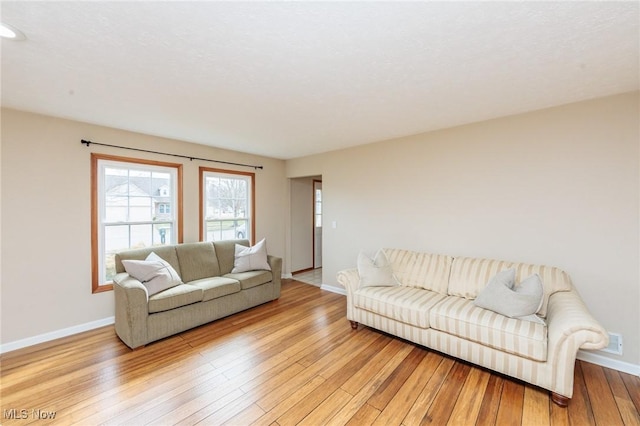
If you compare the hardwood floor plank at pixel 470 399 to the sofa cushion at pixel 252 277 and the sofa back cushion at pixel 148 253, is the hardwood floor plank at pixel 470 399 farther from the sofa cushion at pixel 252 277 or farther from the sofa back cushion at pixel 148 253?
the sofa back cushion at pixel 148 253

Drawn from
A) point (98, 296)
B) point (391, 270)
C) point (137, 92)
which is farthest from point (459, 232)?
point (98, 296)

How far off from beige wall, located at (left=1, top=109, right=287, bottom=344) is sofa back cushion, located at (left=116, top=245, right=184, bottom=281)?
39 cm

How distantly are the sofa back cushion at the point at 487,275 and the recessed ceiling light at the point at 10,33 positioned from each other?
3938mm

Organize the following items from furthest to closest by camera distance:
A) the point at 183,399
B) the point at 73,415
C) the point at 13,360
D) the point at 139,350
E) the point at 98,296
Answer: the point at 98,296
the point at 139,350
the point at 13,360
the point at 183,399
the point at 73,415

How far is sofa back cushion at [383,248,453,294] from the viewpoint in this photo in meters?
3.04

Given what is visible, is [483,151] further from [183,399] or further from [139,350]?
[139,350]

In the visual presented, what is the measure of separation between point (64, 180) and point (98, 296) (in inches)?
55.7

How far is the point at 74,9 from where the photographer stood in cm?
131

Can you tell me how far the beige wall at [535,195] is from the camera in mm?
2334

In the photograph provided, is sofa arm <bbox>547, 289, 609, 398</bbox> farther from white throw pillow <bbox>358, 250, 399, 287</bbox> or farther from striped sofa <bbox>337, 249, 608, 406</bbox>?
white throw pillow <bbox>358, 250, 399, 287</bbox>

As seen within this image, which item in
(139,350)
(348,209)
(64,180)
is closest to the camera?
(139,350)

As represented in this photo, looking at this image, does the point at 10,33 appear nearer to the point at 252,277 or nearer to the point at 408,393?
the point at 252,277

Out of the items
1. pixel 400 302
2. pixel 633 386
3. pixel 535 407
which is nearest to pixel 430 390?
pixel 535 407

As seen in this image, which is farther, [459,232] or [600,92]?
[459,232]
